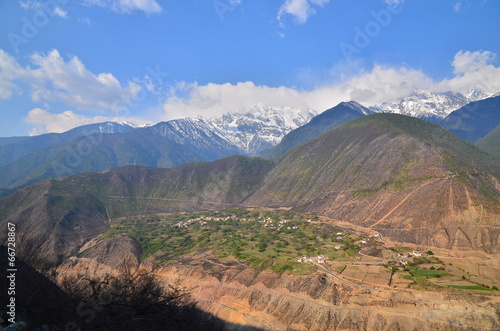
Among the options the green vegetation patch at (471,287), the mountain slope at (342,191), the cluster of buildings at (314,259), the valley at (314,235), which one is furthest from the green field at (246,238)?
the green vegetation patch at (471,287)

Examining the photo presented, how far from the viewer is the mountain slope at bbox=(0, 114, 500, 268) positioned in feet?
258

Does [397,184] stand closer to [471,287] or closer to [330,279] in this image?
[471,287]

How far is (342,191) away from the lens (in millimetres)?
124562

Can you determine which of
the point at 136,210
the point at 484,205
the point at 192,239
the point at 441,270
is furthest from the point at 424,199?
the point at 136,210

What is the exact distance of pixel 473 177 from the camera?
293 ft

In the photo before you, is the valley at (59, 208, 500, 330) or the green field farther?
the green field

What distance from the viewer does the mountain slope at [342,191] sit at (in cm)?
7856

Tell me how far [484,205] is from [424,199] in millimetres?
13899

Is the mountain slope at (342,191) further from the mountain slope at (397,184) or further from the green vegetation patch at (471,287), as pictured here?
the green vegetation patch at (471,287)

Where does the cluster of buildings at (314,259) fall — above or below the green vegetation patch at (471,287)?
above

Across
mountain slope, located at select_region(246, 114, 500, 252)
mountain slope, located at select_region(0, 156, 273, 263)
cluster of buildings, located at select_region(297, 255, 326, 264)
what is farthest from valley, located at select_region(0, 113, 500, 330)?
mountain slope, located at select_region(0, 156, 273, 263)

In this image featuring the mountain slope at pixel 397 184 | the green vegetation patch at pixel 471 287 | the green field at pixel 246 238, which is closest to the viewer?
the green vegetation patch at pixel 471 287

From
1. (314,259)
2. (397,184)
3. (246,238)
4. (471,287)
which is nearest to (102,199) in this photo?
(246,238)

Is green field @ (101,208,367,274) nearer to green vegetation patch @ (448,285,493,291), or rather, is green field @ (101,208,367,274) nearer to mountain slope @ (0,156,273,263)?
mountain slope @ (0,156,273,263)
